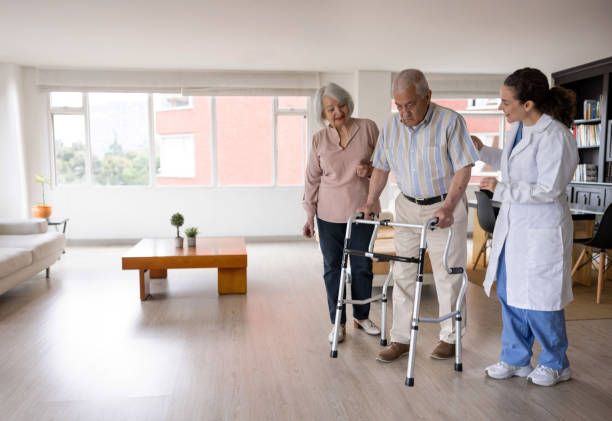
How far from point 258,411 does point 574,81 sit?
648cm

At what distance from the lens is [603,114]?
5.97m

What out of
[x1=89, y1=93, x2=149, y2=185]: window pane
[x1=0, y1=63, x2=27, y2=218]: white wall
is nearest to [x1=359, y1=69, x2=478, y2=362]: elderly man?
[x1=89, y1=93, x2=149, y2=185]: window pane

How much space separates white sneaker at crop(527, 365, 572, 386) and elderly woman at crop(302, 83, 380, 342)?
37.5 inches

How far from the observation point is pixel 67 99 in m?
7.09

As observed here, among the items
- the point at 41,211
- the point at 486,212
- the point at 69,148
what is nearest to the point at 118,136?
the point at 69,148

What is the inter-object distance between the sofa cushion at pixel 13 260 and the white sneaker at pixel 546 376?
3584mm

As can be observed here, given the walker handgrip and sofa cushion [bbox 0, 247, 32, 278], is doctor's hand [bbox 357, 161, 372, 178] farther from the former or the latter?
→ sofa cushion [bbox 0, 247, 32, 278]

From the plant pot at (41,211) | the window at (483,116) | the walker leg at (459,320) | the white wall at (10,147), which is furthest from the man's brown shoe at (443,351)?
the white wall at (10,147)

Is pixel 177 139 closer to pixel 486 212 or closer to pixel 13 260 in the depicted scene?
pixel 13 260

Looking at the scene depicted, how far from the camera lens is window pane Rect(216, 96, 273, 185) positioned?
7383 mm

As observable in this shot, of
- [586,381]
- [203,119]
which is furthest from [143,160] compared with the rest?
[586,381]

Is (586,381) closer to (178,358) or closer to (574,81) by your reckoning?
(178,358)

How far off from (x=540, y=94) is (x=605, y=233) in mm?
2118

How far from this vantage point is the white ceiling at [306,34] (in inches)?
167
